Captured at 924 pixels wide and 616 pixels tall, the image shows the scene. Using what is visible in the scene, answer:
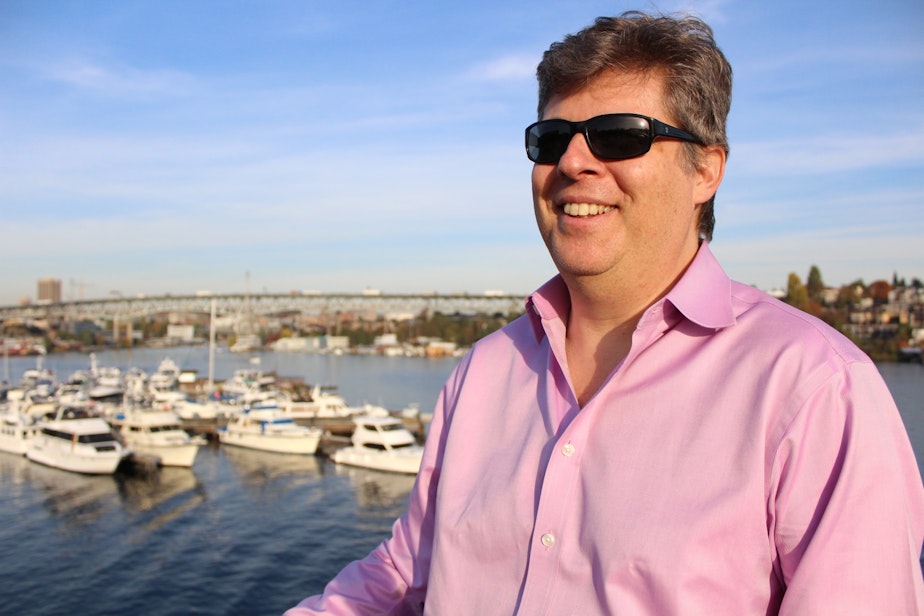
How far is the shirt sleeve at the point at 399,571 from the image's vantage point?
3.77 ft

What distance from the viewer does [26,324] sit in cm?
9138

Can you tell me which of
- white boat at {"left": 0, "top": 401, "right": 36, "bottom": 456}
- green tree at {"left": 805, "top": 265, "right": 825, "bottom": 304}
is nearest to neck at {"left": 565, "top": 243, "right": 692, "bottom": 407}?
white boat at {"left": 0, "top": 401, "right": 36, "bottom": 456}

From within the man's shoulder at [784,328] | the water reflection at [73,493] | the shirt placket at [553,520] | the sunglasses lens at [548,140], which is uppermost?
the sunglasses lens at [548,140]

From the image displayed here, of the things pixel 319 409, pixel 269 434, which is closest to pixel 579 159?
pixel 269 434

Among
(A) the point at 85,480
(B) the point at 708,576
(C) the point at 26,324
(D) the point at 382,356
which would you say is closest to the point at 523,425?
(B) the point at 708,576

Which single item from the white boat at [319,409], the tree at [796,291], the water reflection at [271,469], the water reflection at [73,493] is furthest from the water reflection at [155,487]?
the tree at [796,291]

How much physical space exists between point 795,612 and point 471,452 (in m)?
0.49

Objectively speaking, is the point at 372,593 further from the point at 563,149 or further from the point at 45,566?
the point at 45,566

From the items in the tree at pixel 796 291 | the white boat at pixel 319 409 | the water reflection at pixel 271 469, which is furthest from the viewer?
the tree at pixel 796 291

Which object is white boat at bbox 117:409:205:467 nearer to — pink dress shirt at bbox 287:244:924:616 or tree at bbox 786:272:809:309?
pink dress shirt at bbox 287:244:924:616

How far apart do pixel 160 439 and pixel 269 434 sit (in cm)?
256

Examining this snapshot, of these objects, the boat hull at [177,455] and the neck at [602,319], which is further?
the boat hull at [177,455]

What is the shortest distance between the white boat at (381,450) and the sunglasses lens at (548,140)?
49.3 feet

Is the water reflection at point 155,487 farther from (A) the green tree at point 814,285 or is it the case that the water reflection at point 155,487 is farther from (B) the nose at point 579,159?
(A) the green tree at point 814,285
